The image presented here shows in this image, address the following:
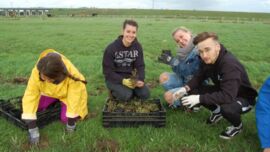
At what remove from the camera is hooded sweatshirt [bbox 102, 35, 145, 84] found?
6160mm

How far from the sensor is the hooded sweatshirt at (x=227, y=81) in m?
4.52

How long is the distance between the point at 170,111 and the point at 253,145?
1.78 m

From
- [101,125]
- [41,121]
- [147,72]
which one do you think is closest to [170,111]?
[101,125]

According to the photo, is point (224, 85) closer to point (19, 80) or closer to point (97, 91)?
point (97, 91)

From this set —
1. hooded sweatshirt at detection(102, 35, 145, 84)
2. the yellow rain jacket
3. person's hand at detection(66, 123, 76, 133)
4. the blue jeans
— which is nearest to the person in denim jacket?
the blue jeans

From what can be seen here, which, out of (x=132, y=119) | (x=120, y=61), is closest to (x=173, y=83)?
(x=120, y=61)

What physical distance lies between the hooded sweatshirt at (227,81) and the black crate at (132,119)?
88cm

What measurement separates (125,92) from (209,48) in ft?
7.17

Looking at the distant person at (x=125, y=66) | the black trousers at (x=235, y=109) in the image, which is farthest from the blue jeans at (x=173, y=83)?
the black trousers at (x=235, y=109)

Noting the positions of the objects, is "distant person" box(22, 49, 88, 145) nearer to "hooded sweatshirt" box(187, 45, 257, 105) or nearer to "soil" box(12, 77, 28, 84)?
"hooded sweatshirt" box(187, 45, 257, 105)

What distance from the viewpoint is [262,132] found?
4.23 meters

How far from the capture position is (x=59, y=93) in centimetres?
531

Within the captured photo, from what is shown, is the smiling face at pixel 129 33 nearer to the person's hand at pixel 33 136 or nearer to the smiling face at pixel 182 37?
the smiling face at pixel 182 37

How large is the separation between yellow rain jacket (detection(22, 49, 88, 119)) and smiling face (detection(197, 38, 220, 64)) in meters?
2.12
